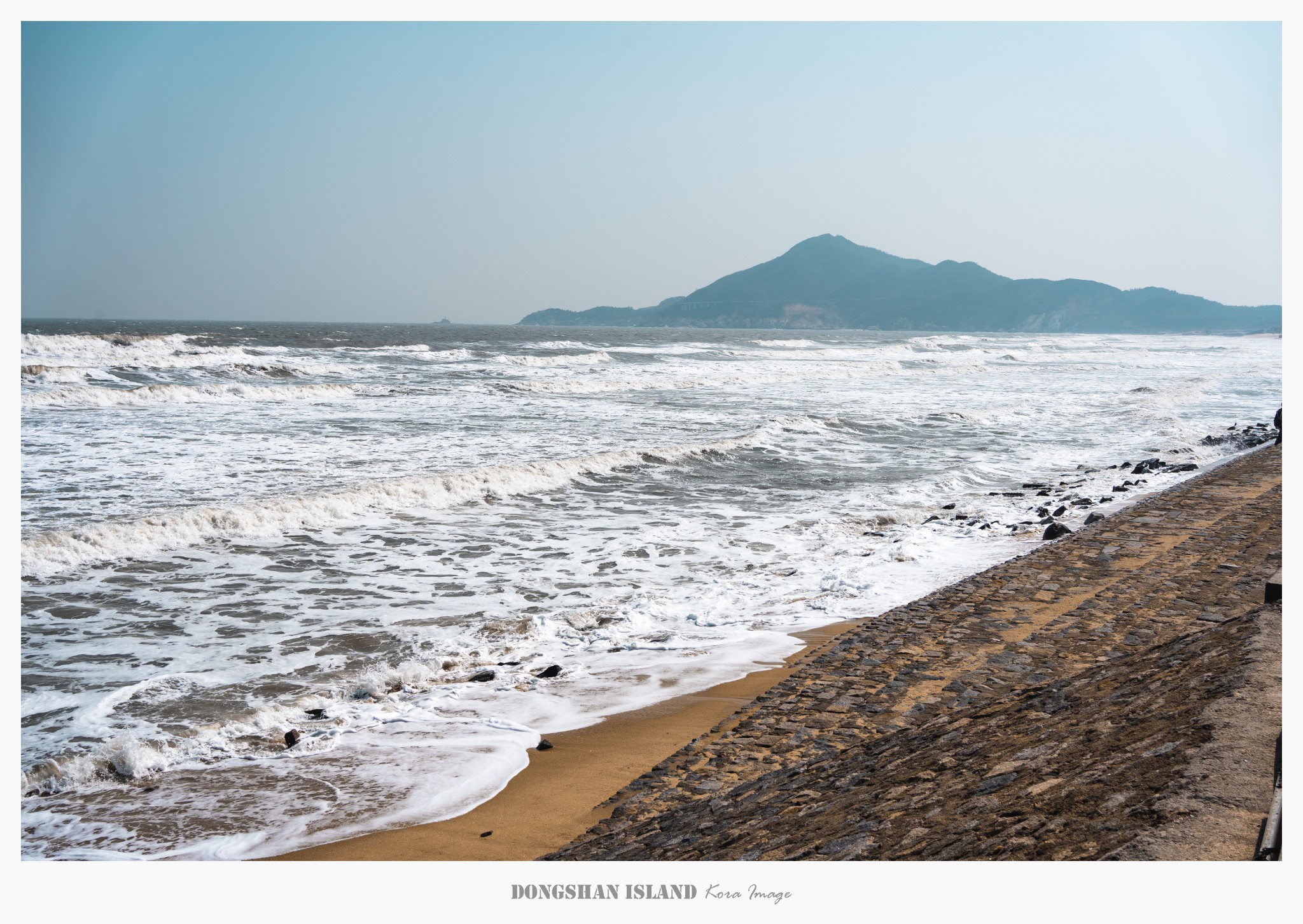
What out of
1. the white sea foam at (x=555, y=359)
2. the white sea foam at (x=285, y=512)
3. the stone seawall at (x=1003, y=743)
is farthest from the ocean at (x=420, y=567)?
the white sea foam at (x=555, y=359)

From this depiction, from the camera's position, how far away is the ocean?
4207 mm

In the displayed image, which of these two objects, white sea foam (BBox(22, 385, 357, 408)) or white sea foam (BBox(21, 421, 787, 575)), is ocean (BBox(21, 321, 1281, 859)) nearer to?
white sea foam (BBox(21, 421, 787, 575))

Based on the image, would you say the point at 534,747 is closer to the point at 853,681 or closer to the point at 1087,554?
the point at 853,681

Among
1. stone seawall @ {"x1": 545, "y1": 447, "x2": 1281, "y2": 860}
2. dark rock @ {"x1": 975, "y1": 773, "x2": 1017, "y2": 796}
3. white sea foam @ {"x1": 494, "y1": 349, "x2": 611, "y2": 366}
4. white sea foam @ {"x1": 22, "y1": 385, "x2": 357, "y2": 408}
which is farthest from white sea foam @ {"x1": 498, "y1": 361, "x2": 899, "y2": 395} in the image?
dark rock @ {"x1": 975, "y1": 773, "x2": 1017, "y2": 796}

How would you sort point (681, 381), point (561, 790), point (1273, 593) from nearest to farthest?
1. point (1273, 593)
2. point (561, 790)
3. point (681, 381)

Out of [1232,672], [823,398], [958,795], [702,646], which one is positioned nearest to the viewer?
[958,795]

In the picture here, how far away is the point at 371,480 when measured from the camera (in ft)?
37.6

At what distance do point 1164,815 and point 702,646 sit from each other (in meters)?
4.01

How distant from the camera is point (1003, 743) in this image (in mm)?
3115

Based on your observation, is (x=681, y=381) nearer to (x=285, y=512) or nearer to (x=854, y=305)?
(x=285, y=512)

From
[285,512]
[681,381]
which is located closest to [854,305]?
[681,381]

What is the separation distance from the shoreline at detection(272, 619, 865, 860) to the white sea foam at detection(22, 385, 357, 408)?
21719 mm

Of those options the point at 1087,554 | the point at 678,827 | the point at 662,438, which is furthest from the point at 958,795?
the point at 662,438

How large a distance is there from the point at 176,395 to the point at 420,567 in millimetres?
19205
